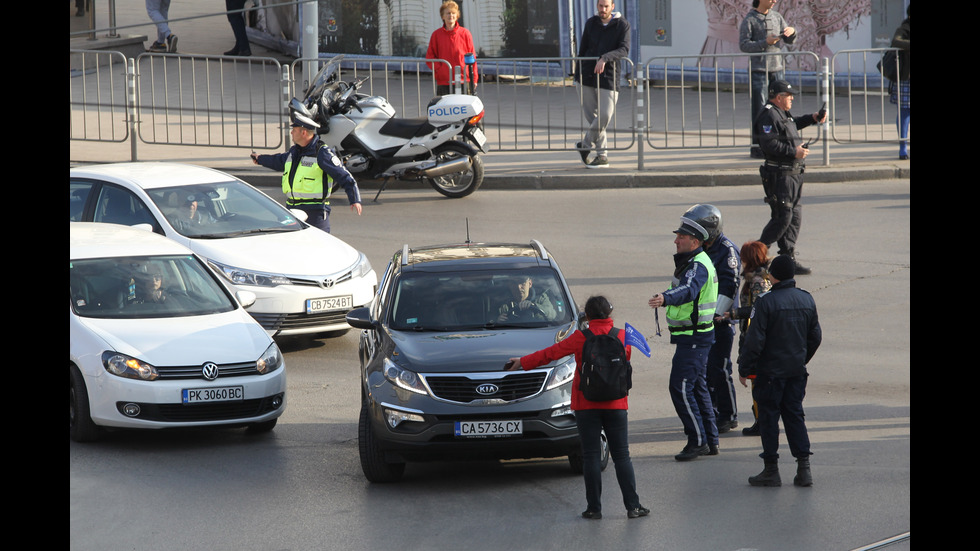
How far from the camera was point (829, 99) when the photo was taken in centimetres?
1845

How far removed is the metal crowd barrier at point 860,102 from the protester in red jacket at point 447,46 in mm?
5531

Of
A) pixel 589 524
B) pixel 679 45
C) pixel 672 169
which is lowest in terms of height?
pixel 589 524

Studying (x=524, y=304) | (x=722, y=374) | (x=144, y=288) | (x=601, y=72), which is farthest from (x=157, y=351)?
(x=601, y=72)

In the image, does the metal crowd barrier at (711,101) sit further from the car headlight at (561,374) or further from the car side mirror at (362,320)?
the car headlight at (561,374)

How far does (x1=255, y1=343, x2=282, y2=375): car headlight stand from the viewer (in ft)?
29.8

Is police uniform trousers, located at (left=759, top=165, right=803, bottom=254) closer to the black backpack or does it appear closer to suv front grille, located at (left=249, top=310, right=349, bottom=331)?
suv front grille, located at (left=249, top=310, right=349, bottom=331)

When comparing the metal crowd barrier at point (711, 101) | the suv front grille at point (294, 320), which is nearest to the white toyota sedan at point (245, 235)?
the suv front grille at point (294, 320)

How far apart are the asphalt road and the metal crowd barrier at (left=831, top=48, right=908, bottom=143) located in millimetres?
6877

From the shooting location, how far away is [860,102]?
20062 millimetres

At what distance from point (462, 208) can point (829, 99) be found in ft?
19.7

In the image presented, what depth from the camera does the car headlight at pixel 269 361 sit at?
909 cm

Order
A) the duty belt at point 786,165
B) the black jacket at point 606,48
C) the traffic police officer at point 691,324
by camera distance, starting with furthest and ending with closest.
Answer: the black jacket at point 606,48, the duty belt at point 786,165, the traffic police officer at point 691,324
